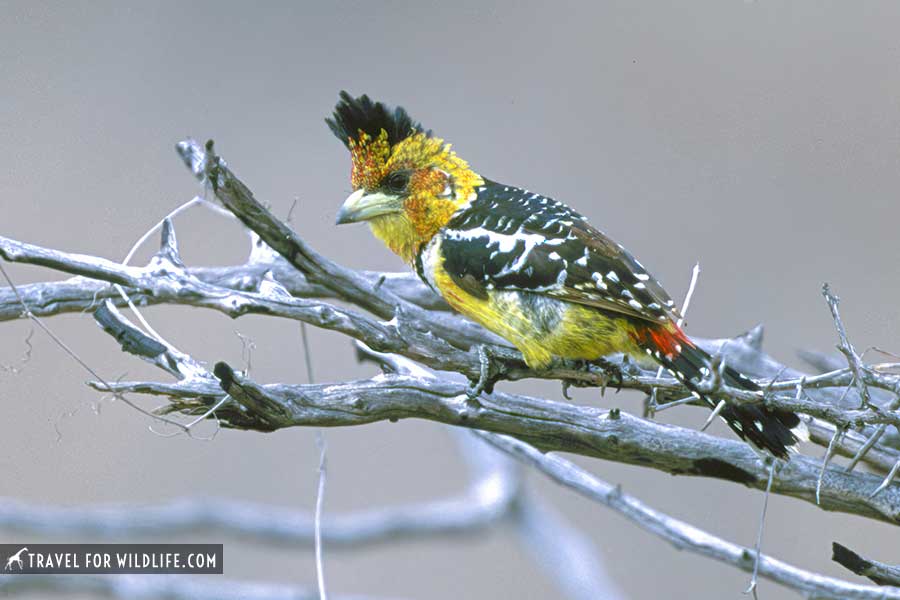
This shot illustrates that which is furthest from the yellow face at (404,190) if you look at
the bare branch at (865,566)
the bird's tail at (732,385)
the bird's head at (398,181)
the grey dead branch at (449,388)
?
the bare branch at (865,566)

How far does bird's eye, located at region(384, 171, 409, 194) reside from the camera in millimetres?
3064

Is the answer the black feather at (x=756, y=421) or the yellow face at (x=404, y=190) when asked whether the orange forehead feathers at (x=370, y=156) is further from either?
the black feather at (x=756, y=421)

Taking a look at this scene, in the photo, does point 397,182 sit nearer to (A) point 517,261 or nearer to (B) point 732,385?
(A) point 517,261

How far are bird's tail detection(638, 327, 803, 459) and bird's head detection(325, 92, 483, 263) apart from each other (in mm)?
763

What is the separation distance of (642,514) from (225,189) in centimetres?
145

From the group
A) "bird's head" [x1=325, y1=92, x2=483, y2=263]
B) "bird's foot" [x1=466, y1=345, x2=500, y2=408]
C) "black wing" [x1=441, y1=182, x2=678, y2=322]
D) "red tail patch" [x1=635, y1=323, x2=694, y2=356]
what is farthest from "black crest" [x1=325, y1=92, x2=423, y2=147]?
"red tail patch" [x1=635, y1=323, x2=694, y2=356]

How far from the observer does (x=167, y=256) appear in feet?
8.59

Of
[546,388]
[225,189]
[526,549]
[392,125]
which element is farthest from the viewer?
[546,388]

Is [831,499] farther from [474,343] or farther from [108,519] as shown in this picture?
[108,519]

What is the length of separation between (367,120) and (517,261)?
2.09 ft

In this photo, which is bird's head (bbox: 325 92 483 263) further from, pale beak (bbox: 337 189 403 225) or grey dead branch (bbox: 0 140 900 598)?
grey dead branch (bbox: 0 140 900 598)

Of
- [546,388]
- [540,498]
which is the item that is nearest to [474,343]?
[546,388]

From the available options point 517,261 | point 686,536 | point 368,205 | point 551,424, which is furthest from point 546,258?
point 686,536

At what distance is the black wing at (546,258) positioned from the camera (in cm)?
265
